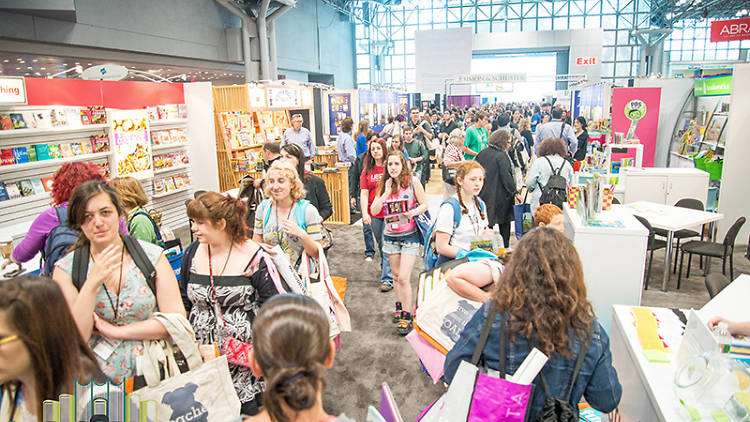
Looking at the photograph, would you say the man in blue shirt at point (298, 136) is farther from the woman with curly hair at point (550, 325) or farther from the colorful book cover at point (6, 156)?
the woman with curly hair at point (550, 325)

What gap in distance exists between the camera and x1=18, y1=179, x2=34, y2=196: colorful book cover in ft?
17.9

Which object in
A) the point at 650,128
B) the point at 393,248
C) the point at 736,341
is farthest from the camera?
the point at 650,128

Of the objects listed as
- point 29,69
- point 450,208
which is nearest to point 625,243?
point 450,208

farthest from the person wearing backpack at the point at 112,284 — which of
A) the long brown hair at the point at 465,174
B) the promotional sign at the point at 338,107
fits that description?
the promotional sign at the point at 338,107

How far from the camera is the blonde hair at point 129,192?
→ 11.3 feet

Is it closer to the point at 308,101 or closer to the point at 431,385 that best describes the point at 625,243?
the point at 431,385

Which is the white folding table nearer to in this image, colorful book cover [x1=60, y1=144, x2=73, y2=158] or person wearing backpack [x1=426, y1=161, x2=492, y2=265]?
person wearing backpack [x1=426, y1=161, x2=492, y2=265]

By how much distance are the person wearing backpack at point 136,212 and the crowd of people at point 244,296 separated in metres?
0.01

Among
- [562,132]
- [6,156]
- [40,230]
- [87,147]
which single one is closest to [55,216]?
[40,230]

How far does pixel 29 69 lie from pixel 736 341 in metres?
13.7

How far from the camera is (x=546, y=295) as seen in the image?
1.66 metres

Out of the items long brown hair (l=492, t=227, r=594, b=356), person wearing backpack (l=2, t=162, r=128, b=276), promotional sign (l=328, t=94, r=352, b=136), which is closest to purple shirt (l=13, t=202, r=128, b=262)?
person wearing backpack (l=2, t=162, r=128, b=276)

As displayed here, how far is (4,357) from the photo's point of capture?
1.32m

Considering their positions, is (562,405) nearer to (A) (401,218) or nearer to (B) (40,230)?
(A) (401,218)
